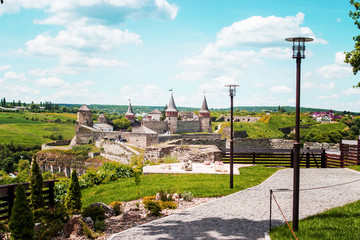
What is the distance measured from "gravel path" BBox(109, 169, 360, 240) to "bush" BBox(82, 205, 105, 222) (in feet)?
4.07

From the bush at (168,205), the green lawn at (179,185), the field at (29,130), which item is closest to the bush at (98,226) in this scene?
the bush at (168,205)

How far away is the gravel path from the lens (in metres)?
6.46

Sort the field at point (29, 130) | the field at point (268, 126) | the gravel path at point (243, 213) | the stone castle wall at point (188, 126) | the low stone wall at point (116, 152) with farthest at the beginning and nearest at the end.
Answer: the field at point (29, 130) < the stone castle wall at point (188, 126) < the field at point (268, 126) < the low stone wall at point (116, 152) < the gravel path at point (243, 213)

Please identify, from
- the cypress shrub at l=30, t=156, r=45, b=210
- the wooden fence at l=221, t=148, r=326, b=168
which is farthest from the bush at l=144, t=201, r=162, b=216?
the wooden fence at l=221, t=148, r=326, b=168

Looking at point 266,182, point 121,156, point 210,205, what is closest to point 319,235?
point 210,205

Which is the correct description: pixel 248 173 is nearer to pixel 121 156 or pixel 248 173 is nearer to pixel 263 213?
pixel 263 213

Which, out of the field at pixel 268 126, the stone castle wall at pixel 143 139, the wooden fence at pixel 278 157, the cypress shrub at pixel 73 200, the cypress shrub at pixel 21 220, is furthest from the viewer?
the field at pixel 268 126

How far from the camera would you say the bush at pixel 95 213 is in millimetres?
7641

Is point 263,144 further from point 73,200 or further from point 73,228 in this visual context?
point 73,228

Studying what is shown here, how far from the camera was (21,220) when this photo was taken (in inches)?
243

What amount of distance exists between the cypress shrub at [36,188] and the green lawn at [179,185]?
2089 mm

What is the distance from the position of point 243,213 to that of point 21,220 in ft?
15.9

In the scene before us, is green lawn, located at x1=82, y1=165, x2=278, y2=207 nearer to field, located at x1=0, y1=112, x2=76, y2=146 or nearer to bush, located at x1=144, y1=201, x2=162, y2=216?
bush, located at x1=144, y1=201, x2=162, y2=216

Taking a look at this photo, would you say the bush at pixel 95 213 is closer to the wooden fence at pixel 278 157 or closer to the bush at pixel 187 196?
the bush at pixel 187 196
